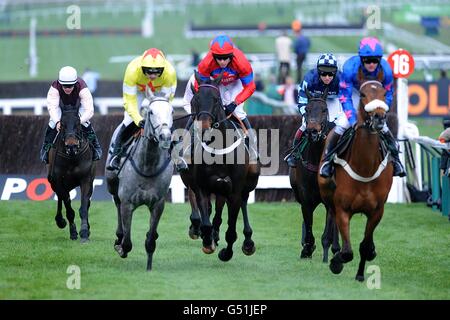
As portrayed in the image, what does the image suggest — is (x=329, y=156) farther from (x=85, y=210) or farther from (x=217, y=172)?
(x=85, y=210)

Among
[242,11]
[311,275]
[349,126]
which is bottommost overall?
[242,11]

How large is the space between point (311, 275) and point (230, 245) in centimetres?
107

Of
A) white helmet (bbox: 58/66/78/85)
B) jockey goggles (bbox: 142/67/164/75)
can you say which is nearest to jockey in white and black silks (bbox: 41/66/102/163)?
white helmet (bbox: 58/66/78/85)

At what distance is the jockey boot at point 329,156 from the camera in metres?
11.5

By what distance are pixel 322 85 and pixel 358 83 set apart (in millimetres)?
1419

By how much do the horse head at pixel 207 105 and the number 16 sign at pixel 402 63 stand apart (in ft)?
25.7

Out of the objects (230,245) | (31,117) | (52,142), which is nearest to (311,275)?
(230,245)

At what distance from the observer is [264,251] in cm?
1354

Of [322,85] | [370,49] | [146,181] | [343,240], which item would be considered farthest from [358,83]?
[146,181]

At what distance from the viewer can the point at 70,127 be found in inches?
559

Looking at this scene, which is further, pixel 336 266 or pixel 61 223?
pixel 61 223

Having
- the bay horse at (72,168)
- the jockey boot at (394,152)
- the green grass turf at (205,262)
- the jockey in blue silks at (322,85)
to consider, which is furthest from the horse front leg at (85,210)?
the jockey boot at (394,152)
